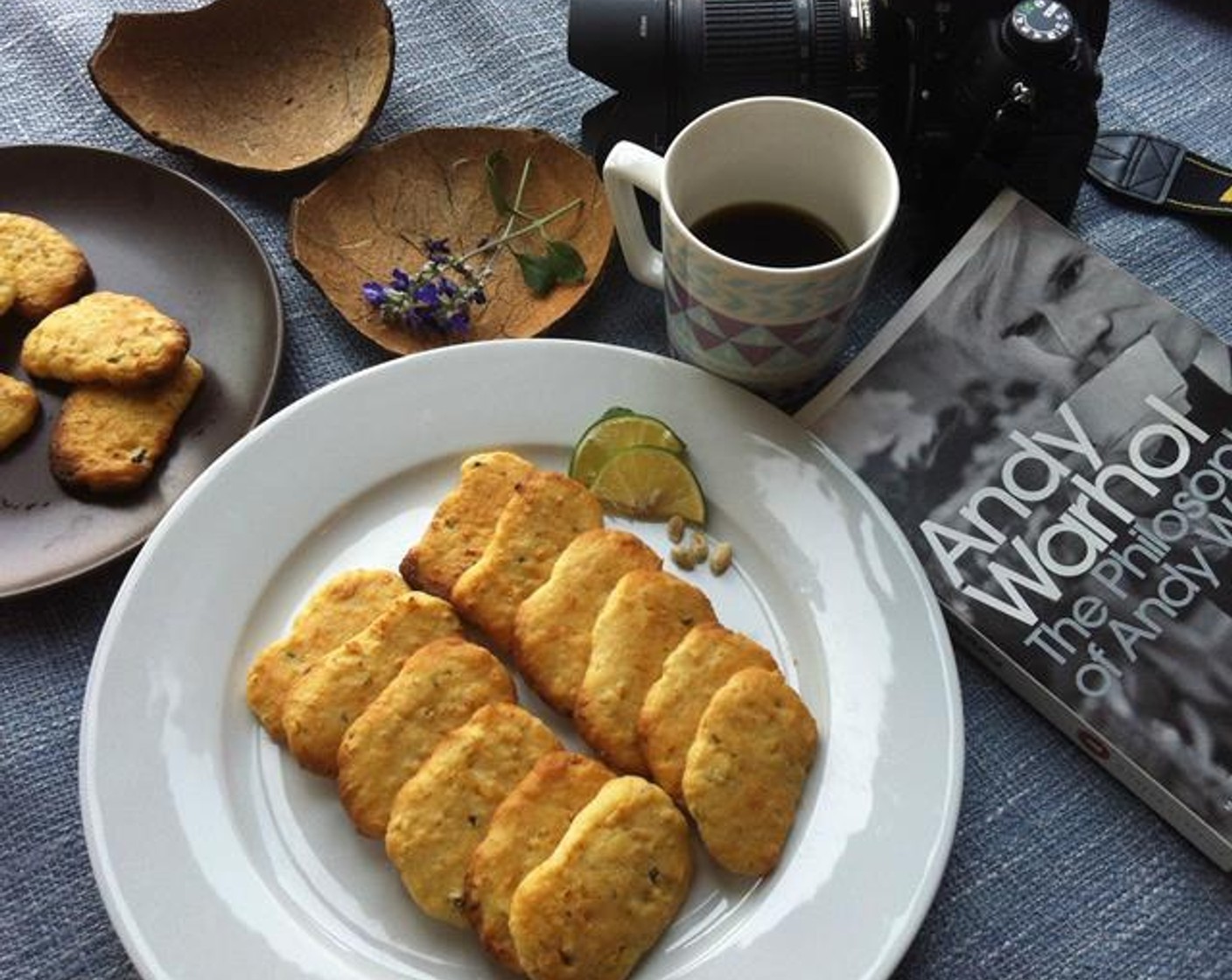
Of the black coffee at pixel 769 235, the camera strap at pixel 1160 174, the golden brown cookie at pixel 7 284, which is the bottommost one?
the golden brown cookie at pixel 7 284

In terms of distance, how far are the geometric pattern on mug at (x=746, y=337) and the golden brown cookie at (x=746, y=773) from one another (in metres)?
0.27

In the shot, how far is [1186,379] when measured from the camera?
104cm

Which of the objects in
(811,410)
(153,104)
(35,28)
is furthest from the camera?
(35,28)

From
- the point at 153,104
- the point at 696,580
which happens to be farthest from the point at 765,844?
the point at 153,104

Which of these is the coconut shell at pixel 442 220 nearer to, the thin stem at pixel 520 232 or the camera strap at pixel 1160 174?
the thin stem at pixel 520 232

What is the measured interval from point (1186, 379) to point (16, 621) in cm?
100

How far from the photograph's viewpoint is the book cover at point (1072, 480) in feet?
3.07

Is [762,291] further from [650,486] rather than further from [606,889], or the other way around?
[606,889]

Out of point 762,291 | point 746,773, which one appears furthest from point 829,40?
point 746,773

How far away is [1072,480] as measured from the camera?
1010 mm

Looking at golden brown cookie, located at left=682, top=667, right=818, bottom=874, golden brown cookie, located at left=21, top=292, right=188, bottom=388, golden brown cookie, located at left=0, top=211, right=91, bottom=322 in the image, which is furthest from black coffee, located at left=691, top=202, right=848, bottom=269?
golden brown cookie, located at left=0, top=211, right=91, bottom=322

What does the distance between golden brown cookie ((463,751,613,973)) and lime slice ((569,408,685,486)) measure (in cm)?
25

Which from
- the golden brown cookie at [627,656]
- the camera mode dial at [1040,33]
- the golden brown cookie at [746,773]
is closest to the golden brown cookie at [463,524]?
the golden brown cookie at [627,656]

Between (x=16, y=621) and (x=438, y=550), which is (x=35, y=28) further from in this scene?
(x=438, y=550)
